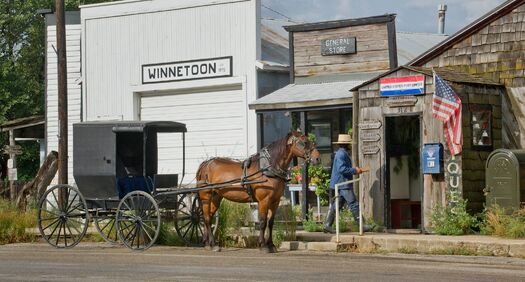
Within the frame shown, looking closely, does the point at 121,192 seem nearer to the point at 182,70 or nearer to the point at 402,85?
A: the point at 402,85

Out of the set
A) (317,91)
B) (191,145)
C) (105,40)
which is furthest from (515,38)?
(105,40)

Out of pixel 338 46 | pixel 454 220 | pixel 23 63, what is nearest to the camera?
pixel 454 220

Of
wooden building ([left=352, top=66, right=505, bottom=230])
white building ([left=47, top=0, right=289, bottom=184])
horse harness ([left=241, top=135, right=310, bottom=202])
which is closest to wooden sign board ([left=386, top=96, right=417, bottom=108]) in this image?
wooden building ([left=352, top=66, right=505, bottom=230])

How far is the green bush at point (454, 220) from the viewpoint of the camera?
20.3 m

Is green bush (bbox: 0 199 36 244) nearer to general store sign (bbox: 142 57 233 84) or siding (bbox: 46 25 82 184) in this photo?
general store sign (bbox: 142 57 233 84)

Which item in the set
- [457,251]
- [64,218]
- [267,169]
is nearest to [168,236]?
[64,218]

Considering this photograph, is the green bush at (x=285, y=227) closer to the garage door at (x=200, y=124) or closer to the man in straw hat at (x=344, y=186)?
the man in straw hat at (x=344, y=186)

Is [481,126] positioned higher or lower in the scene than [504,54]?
lower

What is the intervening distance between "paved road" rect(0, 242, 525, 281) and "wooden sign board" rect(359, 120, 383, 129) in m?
3.85

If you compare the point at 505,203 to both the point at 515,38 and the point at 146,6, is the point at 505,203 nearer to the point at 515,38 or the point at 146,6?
the point at 515,38

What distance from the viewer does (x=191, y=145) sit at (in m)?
30.9

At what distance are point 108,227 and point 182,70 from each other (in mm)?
8209

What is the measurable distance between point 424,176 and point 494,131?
175 cm

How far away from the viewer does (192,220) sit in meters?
21.4
